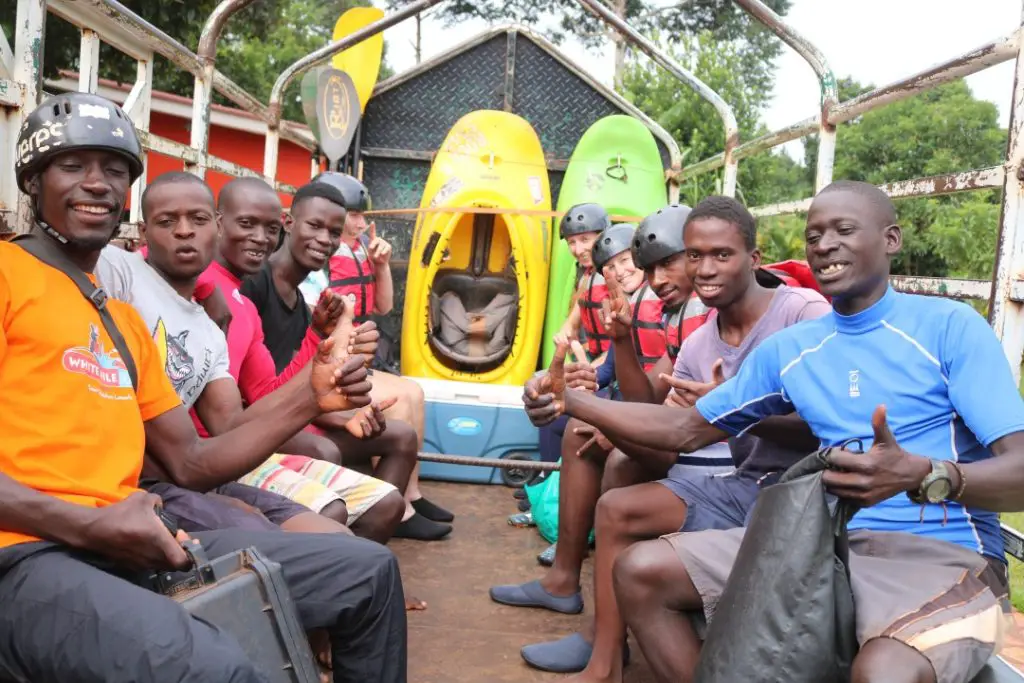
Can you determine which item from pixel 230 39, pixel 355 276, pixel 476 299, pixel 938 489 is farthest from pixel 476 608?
pixel 230 39

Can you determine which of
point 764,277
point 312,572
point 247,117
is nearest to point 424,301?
point 764,277

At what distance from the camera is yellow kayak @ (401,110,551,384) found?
565cm

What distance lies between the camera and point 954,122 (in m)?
18.0

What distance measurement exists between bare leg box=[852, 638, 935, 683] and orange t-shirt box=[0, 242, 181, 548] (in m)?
1.47

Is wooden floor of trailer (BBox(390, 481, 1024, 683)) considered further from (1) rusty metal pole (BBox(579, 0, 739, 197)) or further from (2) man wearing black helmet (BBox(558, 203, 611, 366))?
(1) rusty metal pole (BBox(579, 0, 739, 197))

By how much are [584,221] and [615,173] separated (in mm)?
1500

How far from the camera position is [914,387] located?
1941 millimetres

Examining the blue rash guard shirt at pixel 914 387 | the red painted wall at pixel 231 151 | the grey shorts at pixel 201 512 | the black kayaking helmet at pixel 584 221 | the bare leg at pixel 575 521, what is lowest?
the bare leg at pixel 575 521

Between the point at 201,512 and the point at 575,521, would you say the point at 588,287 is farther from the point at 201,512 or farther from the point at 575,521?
the point at 201,512

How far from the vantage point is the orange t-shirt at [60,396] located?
170cm

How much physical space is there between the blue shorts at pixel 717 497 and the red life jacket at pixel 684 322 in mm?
586

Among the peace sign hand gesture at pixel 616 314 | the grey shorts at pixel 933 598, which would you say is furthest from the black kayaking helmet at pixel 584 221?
the grey shorts at pixel 933 598

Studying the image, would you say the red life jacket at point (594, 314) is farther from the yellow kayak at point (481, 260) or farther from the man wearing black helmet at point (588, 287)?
the yellow kayak at point (481, 260)

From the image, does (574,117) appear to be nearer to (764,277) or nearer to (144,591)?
(764,277)
